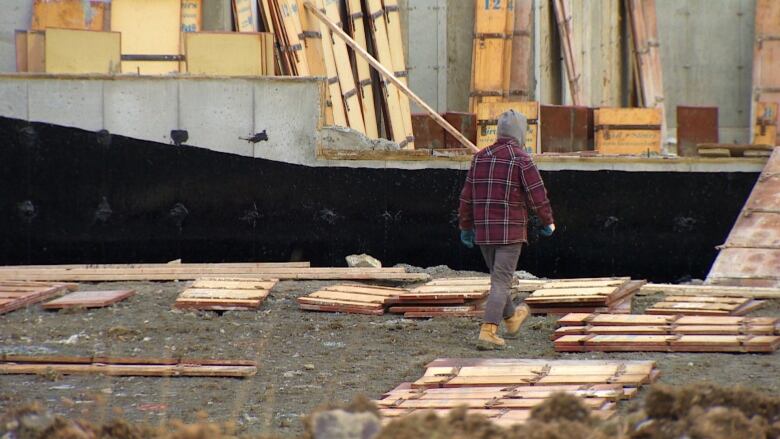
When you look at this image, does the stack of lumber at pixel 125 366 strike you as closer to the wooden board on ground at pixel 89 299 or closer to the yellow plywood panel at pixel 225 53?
the wooden board on ground at pixel 89 299

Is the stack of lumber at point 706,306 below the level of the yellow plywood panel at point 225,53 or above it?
below

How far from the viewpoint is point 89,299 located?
11.6 metres

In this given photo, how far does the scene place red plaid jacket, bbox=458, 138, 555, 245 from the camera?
9828 mm

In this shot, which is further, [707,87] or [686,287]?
[707,87]

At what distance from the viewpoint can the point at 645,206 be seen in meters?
14.8

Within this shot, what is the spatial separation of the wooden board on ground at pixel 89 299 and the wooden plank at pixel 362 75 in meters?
5.47

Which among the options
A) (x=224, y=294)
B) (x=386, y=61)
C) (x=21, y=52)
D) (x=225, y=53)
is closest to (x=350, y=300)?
(x=224, y=294)

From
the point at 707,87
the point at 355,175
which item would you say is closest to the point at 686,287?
the point at 355,175

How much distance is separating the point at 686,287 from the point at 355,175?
13.2 ft

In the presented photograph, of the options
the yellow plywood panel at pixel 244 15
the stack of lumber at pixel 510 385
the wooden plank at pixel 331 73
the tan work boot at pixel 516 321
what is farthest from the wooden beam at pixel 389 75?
the stack of lumber at pixel 510 385

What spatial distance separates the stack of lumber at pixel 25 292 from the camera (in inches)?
449

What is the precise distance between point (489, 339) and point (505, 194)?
1.09 metres

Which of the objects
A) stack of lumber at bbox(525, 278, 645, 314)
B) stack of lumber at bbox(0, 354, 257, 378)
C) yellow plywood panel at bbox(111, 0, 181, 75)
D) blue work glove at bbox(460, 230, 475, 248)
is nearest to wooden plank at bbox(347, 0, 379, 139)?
yellow plywood panel at bbox(111, 0, 181, 75)

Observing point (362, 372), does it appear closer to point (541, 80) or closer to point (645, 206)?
point (645, 206)
